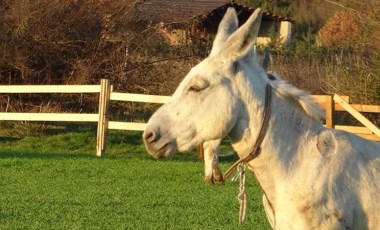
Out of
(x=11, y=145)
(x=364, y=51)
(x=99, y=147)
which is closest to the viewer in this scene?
(x=99, y=147)

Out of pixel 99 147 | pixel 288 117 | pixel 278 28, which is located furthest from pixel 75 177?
pixel 278 28

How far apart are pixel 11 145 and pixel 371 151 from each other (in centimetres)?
1729

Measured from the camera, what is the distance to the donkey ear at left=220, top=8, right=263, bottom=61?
15.1 ft

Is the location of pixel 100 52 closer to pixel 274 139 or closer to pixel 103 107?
pixel 103 107

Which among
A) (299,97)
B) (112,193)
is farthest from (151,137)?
(112,193)

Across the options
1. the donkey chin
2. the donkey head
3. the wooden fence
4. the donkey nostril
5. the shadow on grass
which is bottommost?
the shadow on grass

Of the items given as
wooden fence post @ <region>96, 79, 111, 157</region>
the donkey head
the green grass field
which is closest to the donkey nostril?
the donkey head

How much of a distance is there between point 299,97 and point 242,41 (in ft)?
1.53

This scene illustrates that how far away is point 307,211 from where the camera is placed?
458cm

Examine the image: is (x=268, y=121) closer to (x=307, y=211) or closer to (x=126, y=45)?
(x=307, y=211)

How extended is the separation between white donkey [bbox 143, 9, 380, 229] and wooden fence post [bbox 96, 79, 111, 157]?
14.5 m

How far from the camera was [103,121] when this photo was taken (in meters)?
19.5

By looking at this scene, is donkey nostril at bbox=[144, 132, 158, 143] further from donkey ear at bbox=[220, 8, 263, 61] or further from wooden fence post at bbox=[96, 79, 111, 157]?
wooden fence post at bbox=[96, 79, 111, 157]

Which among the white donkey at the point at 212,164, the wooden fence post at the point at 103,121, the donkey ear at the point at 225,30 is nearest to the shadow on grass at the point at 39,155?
the wooden fence post at the point at 103,121
